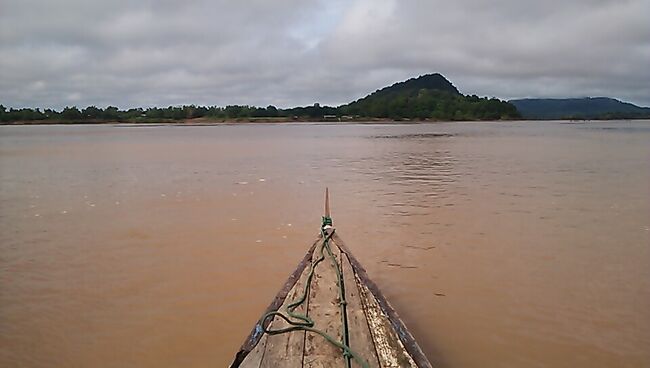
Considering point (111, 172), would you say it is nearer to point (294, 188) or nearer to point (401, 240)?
point (294, 188)

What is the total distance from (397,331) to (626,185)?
12.8 metres

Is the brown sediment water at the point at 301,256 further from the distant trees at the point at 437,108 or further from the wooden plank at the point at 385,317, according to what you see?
the distant trees at the point at 437,108

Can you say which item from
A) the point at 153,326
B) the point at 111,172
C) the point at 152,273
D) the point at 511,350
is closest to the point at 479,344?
the point at 511,350

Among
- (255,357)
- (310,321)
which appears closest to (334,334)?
(310,321)

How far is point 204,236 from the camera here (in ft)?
29.3

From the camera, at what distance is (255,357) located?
3352mm

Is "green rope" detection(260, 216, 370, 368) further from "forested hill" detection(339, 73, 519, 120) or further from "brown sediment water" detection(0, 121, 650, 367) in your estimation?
"forested hill" detection(339, 73, 519, 120)

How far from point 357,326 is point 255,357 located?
2.63ft

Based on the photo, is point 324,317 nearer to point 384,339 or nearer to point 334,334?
point 334,334

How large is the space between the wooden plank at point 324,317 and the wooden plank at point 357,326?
0.28 feet

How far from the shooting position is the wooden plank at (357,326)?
3332 mm

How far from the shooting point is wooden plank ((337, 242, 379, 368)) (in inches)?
131

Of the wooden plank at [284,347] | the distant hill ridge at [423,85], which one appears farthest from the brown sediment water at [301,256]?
the distant hill ridge at [423,85]

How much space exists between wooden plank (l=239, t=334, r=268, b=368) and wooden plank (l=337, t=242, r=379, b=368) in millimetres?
597
